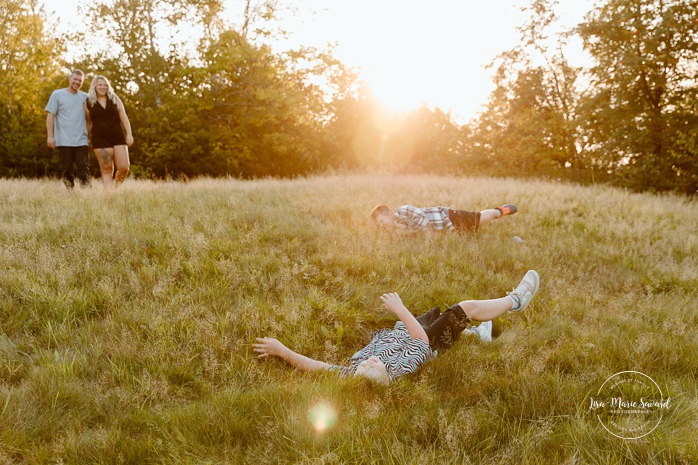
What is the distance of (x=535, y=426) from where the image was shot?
2.63m

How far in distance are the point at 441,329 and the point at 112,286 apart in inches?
118

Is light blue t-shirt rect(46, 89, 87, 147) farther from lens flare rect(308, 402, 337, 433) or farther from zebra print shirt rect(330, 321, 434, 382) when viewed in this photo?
lens flare rect(308, 402, 337, 433)

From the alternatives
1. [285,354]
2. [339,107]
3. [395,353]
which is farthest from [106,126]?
[339,107]

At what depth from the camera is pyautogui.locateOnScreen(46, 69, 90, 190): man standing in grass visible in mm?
7754

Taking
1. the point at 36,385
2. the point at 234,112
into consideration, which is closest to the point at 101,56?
the point at 234,112

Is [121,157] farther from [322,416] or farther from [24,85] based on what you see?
[24,85]

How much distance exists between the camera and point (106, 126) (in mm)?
7980

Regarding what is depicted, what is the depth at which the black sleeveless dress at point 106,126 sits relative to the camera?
310 inches

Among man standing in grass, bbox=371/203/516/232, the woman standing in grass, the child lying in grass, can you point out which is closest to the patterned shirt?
man standing in grass, bbox=371/203/516/232

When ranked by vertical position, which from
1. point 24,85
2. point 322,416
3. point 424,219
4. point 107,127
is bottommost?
point 322,416

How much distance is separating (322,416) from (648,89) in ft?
61.0

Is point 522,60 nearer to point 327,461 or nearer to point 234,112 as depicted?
point 234,112

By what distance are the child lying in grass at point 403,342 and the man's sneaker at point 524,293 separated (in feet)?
0.06

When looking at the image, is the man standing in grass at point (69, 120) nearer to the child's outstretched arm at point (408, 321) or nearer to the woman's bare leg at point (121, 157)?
the woman's bare leg at point (121, 157)
